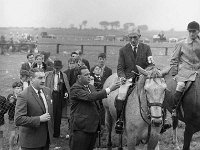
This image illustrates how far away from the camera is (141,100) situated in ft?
19.4

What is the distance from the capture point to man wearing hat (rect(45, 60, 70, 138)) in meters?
8.54

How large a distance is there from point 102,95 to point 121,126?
3.91 feet

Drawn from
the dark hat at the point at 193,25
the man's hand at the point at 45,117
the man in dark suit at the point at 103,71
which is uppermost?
the dark hat at the point at 193,25

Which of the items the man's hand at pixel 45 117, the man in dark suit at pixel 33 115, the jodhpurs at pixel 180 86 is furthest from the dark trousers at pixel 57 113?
the man's hand at pixel 45 117

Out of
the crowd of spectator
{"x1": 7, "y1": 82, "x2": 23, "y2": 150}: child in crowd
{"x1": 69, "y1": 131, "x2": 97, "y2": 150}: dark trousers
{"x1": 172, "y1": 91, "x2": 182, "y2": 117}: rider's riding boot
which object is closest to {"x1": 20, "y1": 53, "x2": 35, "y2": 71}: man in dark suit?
the crowd of spectator

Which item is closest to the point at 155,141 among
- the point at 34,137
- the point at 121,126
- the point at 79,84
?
the point at 121,126

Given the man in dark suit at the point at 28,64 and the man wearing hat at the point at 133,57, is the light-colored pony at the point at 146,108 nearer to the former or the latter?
the man wearing hat at the point at 133,57

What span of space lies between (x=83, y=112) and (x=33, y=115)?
1.04m

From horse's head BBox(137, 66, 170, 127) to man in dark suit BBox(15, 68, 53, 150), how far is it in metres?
1.74

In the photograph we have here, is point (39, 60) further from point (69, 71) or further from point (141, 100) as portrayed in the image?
point (141, 100)

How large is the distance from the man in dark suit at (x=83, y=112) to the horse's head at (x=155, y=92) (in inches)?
30.8

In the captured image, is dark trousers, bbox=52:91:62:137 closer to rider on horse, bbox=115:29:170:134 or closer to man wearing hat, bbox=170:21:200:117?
rider on horse, bbox=115:29:170:134

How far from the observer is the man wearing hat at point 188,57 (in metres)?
7.27

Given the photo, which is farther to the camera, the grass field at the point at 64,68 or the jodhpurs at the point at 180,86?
the grass field at the point at 64,68
